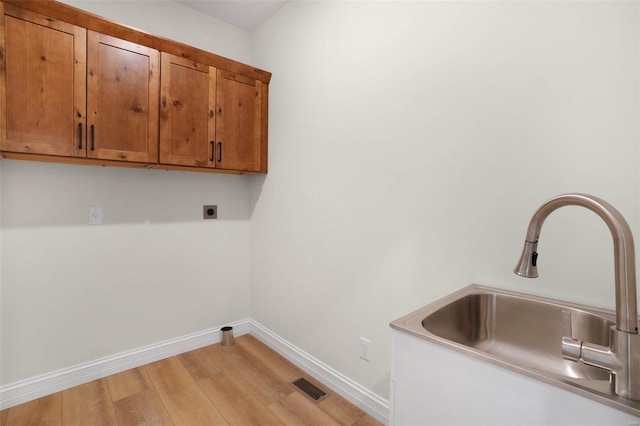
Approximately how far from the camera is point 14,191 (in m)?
1.89

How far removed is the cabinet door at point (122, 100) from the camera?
1881 millimetres

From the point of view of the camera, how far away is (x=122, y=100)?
1.98m

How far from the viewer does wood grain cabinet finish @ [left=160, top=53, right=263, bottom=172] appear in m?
2.17

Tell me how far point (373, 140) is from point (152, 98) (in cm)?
148

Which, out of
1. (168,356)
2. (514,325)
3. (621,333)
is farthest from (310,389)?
(621,333)

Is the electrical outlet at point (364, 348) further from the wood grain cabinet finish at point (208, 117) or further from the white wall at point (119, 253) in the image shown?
the wood grain cabinet finish at point (208, 117)

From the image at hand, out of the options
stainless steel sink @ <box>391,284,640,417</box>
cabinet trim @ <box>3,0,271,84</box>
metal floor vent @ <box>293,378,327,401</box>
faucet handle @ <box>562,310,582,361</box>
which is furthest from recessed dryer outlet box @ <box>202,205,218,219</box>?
faucet handle @ <box>562,310,582,361</box>

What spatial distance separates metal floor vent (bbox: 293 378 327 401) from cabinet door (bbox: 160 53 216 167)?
1.68 m

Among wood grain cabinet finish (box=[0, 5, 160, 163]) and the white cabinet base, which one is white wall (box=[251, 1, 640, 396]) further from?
wood grain cabinet finish (box=[0, 5, 160, 163])

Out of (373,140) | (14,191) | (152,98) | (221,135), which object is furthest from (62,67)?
(373,140)

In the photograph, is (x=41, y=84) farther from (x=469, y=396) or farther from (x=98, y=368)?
(x=469, y=396)

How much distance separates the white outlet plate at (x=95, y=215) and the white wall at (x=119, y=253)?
30mm

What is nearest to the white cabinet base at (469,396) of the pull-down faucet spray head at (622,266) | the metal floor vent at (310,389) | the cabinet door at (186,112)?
the pull-down faucet spray head at (622,266)

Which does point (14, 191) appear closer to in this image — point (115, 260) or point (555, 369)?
point (115, 260)
